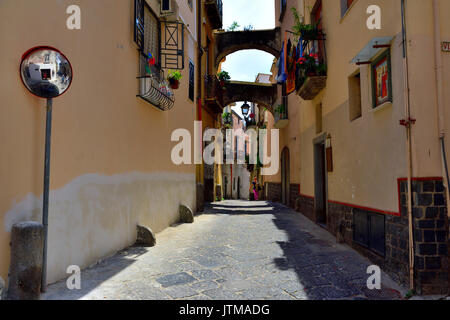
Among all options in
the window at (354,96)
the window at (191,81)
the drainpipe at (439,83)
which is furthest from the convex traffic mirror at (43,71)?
the window at (191,81)

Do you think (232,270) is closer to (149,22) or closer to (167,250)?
(167,250)

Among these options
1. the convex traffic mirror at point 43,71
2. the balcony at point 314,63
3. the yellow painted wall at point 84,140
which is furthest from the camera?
the balcony at point 314,63

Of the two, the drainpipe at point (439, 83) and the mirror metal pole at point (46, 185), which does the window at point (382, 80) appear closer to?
the drainpipe at point (439, 83)

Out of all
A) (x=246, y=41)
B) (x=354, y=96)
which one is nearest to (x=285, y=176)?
(x=246, y=41)

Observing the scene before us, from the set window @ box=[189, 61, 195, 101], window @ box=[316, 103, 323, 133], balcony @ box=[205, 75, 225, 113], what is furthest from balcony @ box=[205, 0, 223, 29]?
window @ box=[316, 103, 323, 133]

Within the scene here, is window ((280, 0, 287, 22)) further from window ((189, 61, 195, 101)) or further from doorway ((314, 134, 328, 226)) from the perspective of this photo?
doorway ((314, 134, 328, 226))

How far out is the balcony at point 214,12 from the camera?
15.5m

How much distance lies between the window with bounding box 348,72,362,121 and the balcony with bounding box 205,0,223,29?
34.9ft

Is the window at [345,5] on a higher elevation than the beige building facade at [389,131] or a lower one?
higher


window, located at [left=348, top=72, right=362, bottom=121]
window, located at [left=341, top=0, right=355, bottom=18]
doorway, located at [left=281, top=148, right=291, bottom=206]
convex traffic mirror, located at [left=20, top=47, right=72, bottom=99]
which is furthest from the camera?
doorway, located at [left=281, top=148, right=291, bottom=206]

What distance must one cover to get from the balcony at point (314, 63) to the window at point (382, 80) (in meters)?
3.04

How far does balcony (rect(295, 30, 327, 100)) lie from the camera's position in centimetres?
848

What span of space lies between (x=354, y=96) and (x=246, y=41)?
41.6 ft

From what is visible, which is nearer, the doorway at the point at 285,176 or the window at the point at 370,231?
the window at the point at 370,231
